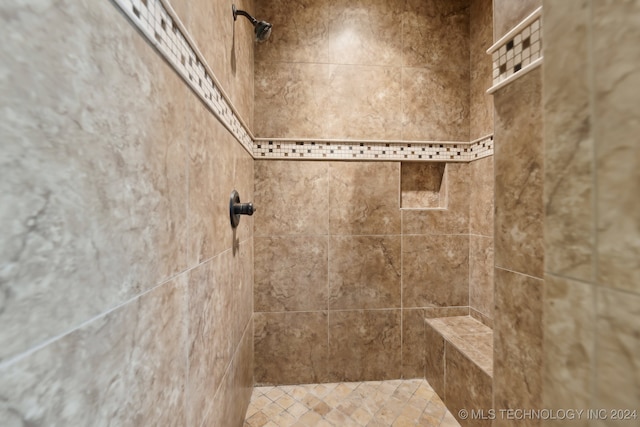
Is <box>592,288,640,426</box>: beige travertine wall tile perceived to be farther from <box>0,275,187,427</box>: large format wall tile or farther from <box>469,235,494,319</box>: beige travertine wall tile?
<box>469,235,494,319</box>: beige travertine wall tile

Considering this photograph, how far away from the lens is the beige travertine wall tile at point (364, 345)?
1.58m

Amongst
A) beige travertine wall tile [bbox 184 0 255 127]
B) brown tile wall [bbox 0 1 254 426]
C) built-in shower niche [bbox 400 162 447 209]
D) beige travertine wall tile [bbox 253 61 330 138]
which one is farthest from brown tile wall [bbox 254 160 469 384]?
brown tile wall [bbox 0 1 254 426]

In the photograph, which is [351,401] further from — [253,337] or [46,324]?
[46,324]

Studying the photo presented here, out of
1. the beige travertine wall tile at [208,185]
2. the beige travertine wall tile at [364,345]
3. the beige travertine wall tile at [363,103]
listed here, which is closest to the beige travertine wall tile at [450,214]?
the beige travertine wall tile at [363,103]

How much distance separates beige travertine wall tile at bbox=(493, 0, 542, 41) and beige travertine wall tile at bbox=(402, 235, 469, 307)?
1.20 metres

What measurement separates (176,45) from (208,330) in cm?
78

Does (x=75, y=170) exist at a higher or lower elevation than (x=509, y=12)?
lower

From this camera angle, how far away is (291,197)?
1.59m

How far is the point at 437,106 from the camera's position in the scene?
1.67 meters

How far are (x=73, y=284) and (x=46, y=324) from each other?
0.05 metres

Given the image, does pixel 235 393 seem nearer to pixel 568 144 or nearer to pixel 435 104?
pixel 568 144

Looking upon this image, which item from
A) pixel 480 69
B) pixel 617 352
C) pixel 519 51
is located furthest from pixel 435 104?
pixel 617 352

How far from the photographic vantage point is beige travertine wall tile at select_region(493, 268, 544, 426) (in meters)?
0.57

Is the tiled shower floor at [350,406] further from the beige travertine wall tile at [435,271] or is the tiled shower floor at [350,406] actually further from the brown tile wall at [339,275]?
the beige travertine wall tile at [435,271]
